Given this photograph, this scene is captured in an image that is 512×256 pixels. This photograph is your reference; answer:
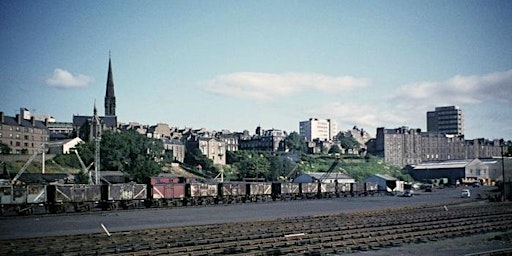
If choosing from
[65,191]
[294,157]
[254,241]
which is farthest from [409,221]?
[294,157]

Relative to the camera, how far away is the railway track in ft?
82.5

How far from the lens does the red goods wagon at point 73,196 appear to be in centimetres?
5550

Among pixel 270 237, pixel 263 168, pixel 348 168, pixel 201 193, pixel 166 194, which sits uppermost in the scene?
pixel 263 168

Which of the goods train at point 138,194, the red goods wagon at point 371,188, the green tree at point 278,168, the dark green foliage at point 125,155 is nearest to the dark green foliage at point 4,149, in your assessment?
the dark green foliage at point 125,155

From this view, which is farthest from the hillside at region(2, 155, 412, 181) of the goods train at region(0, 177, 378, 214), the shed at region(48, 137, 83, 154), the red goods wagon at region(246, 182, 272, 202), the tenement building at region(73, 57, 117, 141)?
the red goods wagon at region(246, 182, 272, 202)

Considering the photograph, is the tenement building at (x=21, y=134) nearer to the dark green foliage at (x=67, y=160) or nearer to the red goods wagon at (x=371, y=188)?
the dark green foliage at (x=67, y=160)

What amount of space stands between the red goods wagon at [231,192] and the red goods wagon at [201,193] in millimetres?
1029

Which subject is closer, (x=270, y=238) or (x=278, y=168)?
(x=270, y=238)

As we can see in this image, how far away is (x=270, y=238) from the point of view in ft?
94.4

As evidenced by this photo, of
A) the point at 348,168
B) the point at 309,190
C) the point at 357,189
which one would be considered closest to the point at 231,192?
the point at 309,190

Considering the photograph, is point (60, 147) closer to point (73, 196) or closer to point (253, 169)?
point (253, 169)

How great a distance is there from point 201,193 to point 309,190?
24672mm

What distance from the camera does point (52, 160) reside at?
116312 millimetres

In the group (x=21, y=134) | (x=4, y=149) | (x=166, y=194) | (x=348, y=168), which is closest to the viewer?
(x=166, y=194)
